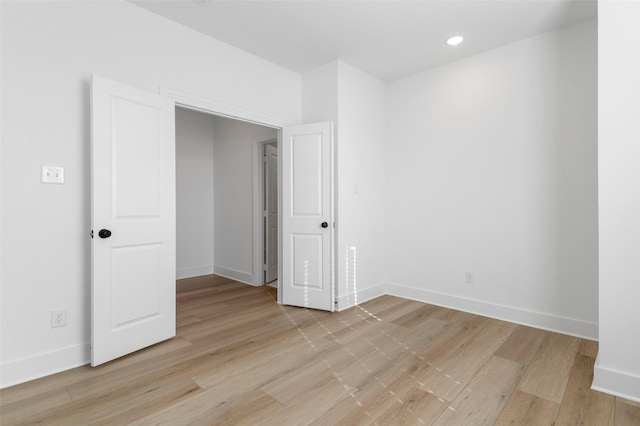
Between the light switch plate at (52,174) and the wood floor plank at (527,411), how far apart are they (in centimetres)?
319

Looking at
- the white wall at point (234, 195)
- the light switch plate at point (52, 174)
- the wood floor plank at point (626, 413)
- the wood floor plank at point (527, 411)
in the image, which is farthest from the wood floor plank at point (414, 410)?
the white wall at point (234, 195)

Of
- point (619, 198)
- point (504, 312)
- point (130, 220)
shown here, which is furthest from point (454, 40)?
point (130, 220)

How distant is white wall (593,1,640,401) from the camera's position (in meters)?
1.91

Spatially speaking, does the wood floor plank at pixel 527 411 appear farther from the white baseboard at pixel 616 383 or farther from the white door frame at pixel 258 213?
the white door frame at pixel 258 213

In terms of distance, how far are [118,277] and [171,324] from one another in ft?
2.14

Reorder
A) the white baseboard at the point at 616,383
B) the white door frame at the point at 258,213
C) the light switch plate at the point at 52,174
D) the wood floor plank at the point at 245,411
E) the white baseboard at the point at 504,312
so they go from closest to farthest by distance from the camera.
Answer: the wood floor plank at the point at 245,411 < the white baseboard at the point at 616,383 < the light switch plate at the point at 52,174 < the white baseboard at the point at 504,312 < the white door frame at the point at 258,213

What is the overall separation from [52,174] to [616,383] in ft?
13.1

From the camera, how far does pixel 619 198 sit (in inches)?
77.2

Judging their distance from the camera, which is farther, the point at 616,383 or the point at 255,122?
the point at 255,122

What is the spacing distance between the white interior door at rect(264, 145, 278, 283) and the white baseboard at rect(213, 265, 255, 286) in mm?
282

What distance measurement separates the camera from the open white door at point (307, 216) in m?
3.51

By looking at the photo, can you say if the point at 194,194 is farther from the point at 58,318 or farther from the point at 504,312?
the point at 504,312

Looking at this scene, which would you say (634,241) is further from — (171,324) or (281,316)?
(171,324)

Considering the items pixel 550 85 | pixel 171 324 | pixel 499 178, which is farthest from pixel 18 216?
pixel 550 85
